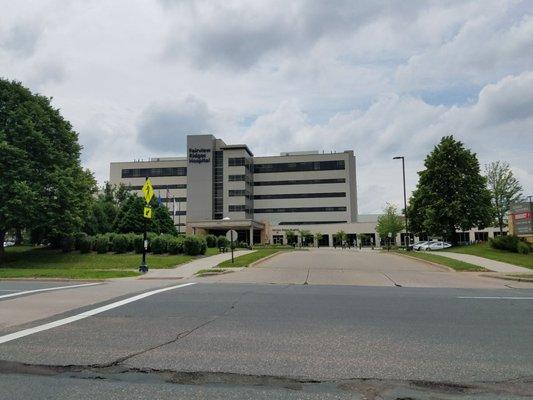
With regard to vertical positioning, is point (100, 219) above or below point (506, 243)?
above

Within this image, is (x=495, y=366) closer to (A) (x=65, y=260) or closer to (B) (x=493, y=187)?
(A) (x=65, y=260)

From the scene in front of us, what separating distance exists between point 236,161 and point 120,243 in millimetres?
62270

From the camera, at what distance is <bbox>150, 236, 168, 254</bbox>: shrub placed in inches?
1335

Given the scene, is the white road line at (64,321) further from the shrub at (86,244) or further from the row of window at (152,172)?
the row of window at (152,172)

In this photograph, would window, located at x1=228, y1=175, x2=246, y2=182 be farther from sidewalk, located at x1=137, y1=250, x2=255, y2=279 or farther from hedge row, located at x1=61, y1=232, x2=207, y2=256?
sidewalk, located at x1=137, y1=250, x2=255, y2=279

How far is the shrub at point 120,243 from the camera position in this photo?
116 feet

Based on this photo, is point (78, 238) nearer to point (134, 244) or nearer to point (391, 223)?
point (134, 244)

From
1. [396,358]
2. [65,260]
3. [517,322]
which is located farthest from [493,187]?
[396,358]

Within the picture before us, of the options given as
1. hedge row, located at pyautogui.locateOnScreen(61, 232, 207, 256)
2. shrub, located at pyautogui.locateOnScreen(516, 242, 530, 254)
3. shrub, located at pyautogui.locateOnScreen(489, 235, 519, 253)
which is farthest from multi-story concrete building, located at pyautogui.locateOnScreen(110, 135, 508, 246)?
shrub, located at pyautogui.locateOnScreen(516, 242, 530, 254)

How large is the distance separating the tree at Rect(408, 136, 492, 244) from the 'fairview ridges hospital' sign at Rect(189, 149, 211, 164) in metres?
56.5

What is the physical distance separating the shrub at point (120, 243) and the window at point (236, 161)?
202ft

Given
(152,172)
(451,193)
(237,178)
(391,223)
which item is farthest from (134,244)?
(152,172)

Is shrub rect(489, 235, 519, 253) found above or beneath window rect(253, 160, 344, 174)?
beneath

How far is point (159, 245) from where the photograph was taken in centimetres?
3397
